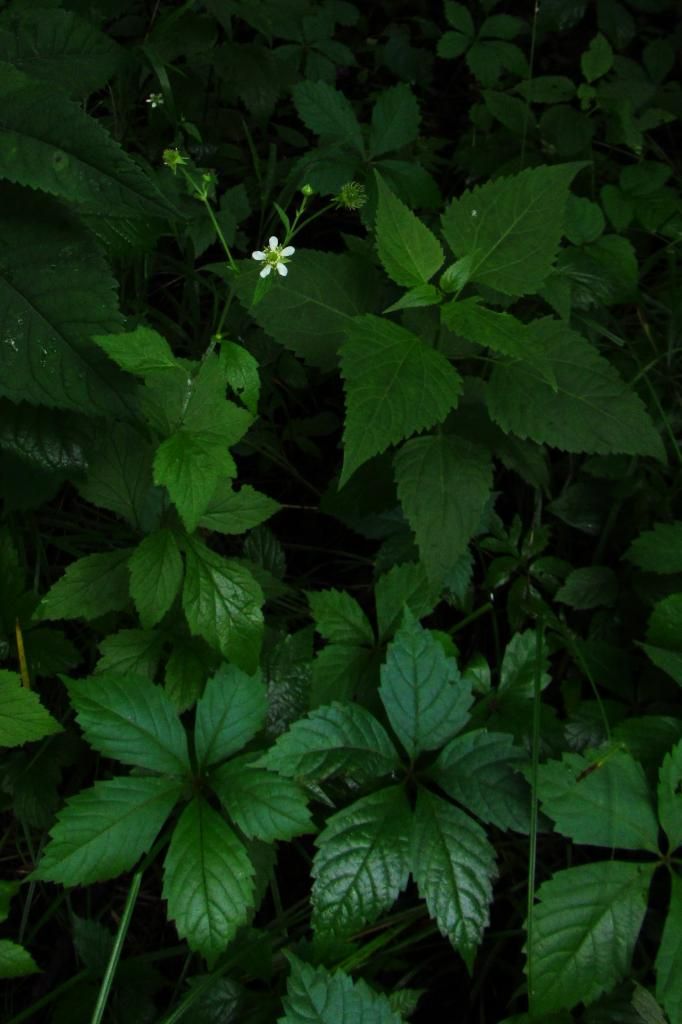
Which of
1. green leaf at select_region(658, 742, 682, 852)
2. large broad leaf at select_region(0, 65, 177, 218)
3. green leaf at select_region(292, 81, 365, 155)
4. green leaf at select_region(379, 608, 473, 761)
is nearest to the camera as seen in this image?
large broad leaf at select_region(0, 65, 177, 218)

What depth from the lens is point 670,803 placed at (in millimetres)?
1460

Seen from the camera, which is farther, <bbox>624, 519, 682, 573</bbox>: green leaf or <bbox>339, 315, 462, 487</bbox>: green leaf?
<bbox>624, 519, 682, 573</bbox>: green leaf

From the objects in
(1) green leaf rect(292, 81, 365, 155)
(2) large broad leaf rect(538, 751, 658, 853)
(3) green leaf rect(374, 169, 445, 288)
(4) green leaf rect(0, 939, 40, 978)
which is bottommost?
(4) green leaf rect(0, 939, 40, 978)

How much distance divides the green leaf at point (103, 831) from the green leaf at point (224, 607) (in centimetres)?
27

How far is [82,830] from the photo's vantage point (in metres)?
1.37

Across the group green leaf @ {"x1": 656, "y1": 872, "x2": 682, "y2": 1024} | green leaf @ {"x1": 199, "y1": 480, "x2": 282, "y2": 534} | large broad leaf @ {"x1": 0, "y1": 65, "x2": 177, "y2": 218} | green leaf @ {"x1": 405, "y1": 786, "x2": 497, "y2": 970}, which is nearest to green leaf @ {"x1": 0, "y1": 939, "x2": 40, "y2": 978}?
green leaf @ {"x1": 405, "y1": 786, "x2": 497, "y2": 970}

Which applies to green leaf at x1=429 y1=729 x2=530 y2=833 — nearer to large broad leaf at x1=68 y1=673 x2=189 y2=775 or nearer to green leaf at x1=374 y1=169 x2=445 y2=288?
large broad leaf at x1=68 y1=673 x2=189 y2=775

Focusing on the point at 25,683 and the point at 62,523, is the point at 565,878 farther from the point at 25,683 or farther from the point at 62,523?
the point at 62,523

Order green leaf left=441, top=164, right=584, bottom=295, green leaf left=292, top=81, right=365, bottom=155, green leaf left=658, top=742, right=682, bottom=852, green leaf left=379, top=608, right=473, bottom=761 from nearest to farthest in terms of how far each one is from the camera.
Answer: green leaf left=658, top=742, right=682, bottom=852 → green leaf left=379, top=608, right=473, bottom=761 → green leaf left=441, top=164, right=584, bottom=295 → green leaf left=292, top=81, right=365, bottom=155

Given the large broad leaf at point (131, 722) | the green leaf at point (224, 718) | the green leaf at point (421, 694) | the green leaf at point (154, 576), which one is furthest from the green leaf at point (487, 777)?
the green leaf at point (154, 576)

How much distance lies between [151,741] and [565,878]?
77 centimetres

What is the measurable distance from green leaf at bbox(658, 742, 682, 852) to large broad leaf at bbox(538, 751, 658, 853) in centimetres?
3

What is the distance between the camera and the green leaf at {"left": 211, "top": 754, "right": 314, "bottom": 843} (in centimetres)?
141

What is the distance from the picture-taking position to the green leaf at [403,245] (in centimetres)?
170
